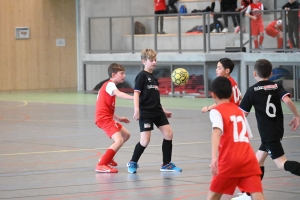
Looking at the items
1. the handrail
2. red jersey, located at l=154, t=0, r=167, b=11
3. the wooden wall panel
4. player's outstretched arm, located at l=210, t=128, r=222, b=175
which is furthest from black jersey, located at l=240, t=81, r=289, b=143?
the wooden wall panel

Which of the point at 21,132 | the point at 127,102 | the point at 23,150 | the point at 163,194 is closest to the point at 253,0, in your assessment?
the point at 127,102

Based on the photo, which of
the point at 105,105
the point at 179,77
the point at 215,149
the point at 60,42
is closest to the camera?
the point at 215,149

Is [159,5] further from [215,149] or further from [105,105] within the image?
[215,149]

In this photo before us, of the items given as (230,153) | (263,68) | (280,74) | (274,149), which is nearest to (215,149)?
(230,153)

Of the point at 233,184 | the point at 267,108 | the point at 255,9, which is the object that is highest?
the point at 255,9

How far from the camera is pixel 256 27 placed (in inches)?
965

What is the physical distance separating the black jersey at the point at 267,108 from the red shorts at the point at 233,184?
5.86ft

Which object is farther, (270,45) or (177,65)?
(177,65)

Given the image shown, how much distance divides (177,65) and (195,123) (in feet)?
33.0

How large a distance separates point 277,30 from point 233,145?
17863 mm

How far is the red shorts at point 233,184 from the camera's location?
632cm

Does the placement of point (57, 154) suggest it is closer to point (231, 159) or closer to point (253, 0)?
point (231, 159)

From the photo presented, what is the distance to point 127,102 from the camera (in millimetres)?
24594

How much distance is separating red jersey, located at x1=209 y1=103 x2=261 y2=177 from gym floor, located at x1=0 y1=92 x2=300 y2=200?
1.74m
